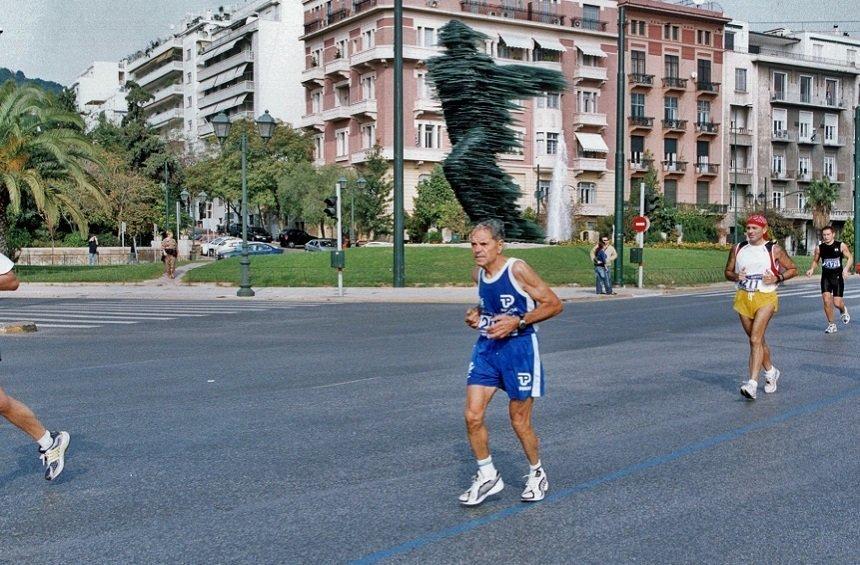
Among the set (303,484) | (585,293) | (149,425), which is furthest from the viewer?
(585,293)

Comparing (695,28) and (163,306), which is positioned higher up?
(695,28)

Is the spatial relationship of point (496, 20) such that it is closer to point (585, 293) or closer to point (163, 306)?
point (585, 293)

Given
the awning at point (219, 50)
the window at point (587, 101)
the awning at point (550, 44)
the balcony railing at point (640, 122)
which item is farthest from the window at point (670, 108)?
the awning at point (219, 50)

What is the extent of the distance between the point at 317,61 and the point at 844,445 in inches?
2754

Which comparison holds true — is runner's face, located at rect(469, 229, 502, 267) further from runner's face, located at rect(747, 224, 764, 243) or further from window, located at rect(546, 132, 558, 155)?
window, located at rect(546, 132, 558, 155)

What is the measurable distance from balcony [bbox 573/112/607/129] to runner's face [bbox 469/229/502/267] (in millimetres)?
67423

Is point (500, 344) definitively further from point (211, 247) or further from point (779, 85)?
point (779, 85)

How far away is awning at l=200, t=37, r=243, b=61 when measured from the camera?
9012 centimetres

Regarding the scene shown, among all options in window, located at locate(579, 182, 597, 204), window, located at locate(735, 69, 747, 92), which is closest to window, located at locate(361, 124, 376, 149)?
window, located at locate(579, 182, 597, 204)

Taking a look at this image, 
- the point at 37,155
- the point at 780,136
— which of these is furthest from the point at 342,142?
the point at 780,136

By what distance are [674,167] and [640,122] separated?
495 centimetres

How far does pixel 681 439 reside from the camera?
7875 millimetres

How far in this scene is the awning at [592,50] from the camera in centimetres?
7169

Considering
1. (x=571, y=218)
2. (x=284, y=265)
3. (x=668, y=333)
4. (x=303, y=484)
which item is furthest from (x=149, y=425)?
(x=571, y=218)
